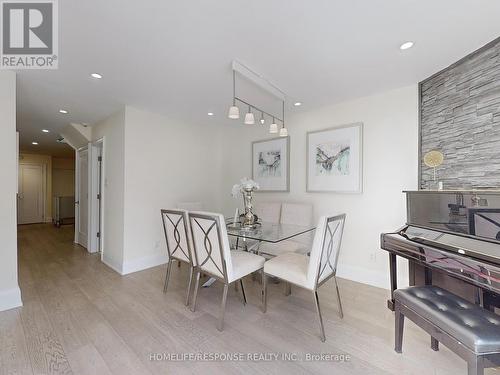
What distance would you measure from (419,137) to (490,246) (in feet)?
4.47

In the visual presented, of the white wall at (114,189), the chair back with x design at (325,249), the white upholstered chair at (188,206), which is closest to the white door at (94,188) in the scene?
the white wall at (114,189)

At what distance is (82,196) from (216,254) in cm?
401

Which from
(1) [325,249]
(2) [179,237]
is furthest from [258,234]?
(2) [179,237]

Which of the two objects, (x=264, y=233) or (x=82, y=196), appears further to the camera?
(x=82, y=196)

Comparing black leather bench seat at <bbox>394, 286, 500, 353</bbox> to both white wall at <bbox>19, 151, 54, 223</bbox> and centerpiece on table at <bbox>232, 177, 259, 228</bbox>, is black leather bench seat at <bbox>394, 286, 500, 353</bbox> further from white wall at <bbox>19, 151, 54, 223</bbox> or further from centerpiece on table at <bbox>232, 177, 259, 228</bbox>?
white wall at <bbox>19, 151, 54, 223</bbox>

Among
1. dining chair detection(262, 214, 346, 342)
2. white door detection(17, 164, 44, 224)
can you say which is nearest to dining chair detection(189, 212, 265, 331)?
dining chair detection(262, 214, 346, 342)

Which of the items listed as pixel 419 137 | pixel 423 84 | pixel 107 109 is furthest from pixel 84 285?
pixel 423 84

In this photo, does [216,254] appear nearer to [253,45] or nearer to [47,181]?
[253,45]

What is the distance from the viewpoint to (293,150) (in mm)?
3586

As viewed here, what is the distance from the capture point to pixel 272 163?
12.6ft

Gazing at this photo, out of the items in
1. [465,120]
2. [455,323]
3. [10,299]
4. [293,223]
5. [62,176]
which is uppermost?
[465,120]

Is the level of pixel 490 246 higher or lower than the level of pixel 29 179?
lower

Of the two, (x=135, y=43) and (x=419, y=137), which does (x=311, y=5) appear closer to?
(x=135, y=43)

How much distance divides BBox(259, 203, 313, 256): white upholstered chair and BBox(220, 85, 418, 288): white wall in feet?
0.78
